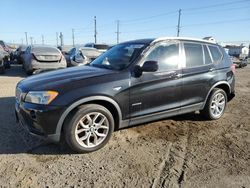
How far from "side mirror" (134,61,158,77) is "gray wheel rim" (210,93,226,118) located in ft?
6.78

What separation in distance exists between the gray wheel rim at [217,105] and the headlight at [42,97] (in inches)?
139

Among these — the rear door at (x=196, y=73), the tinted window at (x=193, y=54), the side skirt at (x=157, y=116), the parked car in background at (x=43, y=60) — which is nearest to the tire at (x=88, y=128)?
the side skirt at (x=157, y=116)

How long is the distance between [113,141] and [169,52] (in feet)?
6.42

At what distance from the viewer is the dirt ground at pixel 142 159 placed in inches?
131

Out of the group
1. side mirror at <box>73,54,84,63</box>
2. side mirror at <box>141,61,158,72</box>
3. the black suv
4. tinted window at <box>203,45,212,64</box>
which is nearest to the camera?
the black suv

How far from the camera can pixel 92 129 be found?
4160 millimetres

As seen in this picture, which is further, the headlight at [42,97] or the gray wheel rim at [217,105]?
the gray wheel rim at [217,105]

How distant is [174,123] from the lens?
5.59 meters

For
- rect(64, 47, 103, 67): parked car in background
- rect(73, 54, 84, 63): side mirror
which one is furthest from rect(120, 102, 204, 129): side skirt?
rect(73, 54, 84, 63): side mirror

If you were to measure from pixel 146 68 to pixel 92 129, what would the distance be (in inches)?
52.4

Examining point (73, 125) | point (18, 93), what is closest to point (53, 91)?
point (73, 125)

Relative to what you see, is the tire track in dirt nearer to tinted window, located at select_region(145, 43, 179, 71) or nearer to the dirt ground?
the dirt ground

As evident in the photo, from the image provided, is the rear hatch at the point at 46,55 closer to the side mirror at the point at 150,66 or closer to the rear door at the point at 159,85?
the rear door at the point at 159,85

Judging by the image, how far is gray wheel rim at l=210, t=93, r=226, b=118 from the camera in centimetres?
582
